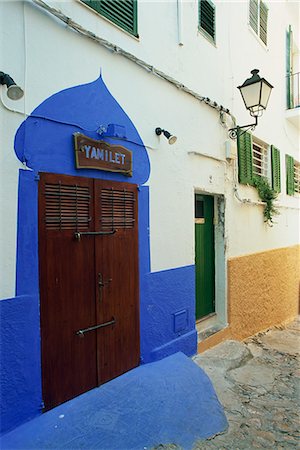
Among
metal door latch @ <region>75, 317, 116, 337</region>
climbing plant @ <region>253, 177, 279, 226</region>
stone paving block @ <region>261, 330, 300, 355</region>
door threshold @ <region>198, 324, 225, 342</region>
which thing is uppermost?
climbing plant @ <region>253, 177, 279, 226</region>

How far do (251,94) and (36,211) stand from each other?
407 cm

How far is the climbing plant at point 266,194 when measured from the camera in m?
7.23

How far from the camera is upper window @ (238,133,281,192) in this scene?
6500 millimetres

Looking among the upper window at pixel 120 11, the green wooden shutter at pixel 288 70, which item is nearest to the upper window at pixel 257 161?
the green wooden shutter at pixel 288 70

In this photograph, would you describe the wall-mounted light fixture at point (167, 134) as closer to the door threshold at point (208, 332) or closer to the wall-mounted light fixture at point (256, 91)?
the wall-mounted light fixture at point (256, 91)

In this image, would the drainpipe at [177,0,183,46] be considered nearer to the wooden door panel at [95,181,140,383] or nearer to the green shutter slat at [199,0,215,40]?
the green shutter slat at [199,0,215,40]

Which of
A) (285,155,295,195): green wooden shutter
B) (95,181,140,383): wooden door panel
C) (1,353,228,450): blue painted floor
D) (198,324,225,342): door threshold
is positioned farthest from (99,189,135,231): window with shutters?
(285,155,295,195): green wooden shutter

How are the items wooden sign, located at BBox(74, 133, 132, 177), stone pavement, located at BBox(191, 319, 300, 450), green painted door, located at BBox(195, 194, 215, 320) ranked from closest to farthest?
stone pavement, located at BBox(191, 319, 300, 450), wooden sign, located at BBox(74, 133, 132, 177), green painted door, located at BBox(195, 194, 215, 320)

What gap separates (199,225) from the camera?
570 cm

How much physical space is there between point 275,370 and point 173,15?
5514 millimetres

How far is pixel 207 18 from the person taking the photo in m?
5.49

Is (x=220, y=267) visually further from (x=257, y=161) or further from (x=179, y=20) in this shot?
(x=179, y=20)

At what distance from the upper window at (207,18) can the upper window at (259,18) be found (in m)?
2.05

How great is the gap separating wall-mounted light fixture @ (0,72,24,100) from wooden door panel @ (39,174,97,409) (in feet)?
2.32
